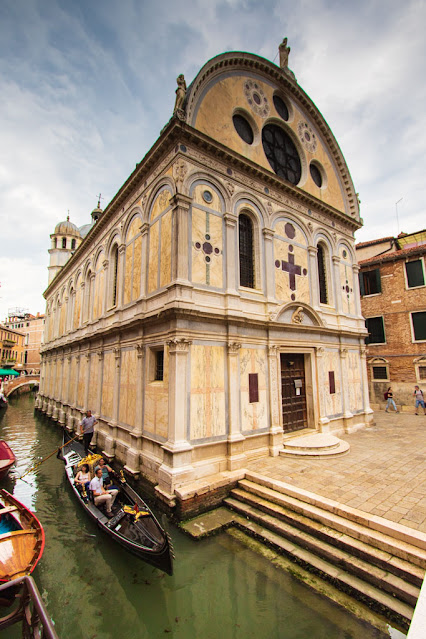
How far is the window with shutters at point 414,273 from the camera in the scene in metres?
19.0

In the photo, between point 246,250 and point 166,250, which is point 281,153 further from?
point 166,250

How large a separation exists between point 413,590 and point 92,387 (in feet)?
43.1

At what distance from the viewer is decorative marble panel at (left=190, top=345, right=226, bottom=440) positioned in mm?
8367

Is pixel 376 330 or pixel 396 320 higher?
pixel 396 320

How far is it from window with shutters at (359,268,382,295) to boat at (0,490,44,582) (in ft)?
69.5

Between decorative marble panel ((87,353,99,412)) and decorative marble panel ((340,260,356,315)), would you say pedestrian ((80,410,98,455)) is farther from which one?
decorative marble panel ((340,260,356,315))

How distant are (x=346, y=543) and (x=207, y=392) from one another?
14.4ft

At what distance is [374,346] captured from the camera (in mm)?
20641

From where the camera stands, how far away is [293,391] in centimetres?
1162

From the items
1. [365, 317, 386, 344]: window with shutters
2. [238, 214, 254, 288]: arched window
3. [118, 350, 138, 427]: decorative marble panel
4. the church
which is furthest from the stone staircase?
[365, 317, 386, 344]: window with shutters

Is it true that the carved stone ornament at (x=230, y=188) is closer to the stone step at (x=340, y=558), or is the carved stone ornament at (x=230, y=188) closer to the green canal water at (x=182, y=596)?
the stone step at (x=340, y=558)

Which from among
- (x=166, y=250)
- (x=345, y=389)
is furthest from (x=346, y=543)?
(x=345, y=389)

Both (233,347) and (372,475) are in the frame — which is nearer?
(372,475)

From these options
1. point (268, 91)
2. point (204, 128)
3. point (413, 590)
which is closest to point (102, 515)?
point (413, 590)
